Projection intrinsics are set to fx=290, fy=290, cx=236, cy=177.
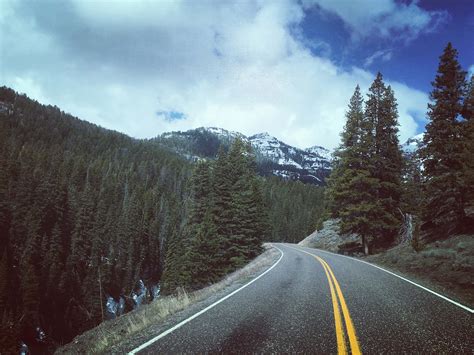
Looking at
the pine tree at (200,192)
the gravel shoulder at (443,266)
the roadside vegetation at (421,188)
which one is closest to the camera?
the gravel shoulder at (443,266)

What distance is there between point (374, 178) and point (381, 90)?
944 cm

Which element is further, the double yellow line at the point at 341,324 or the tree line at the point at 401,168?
the tree line at the point at 401,168

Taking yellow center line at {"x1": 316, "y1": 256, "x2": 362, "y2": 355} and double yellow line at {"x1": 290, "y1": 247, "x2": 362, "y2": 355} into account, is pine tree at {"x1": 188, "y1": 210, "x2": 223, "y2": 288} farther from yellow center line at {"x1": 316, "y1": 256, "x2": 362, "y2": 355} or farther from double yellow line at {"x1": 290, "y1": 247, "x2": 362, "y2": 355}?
yellow center line at {"x1": 316, "y1": 256, "x2": 362, "y2": 355}

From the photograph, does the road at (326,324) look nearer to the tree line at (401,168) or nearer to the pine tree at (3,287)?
the tree line at (401,168)

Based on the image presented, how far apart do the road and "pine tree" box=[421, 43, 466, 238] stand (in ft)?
40.8

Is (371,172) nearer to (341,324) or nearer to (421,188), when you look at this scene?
(421,188)

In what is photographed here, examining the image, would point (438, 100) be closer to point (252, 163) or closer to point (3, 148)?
point (252, 163)

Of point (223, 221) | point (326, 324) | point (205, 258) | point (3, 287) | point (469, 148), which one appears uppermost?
point (469, 148)

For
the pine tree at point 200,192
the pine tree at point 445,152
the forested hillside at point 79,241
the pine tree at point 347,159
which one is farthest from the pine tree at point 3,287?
the pine tree at point 445,152

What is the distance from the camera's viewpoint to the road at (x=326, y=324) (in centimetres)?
565

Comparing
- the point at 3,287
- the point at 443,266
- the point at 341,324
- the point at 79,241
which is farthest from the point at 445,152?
the point at 79,241

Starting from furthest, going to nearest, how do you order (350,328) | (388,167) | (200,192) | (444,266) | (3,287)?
(3,287)
(200,192)
(388,167)
(444,266)
(350,328)

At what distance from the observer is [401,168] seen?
27609mm

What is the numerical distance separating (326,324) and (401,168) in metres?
25.2
